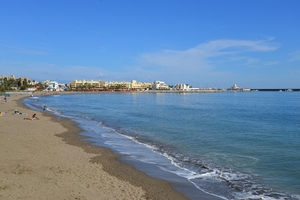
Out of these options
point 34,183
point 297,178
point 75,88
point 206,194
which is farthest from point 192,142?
point 75,88

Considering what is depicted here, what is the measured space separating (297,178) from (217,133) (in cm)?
1039

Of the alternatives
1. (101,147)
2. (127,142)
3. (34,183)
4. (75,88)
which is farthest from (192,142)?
(75,88)

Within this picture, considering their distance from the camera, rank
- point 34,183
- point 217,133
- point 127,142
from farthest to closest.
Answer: point 217,133, point 127,142, point 34,183

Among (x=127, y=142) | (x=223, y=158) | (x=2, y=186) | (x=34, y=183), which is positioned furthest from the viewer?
(x=127, y=142)

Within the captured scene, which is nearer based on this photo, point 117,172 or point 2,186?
point 2,186

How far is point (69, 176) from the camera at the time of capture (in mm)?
8711

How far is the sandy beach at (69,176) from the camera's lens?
7.25 metres

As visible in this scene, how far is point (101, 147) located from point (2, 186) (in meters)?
7.16

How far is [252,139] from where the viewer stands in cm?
1809

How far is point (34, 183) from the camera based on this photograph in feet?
25.4

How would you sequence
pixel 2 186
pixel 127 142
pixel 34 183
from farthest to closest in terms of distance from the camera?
pixel 127 142, pixel 34 183, pixel 2 186

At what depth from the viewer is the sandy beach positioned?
7246mm

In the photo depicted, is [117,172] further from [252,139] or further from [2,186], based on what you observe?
[252,139]

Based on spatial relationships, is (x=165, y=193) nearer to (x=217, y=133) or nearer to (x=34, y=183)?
(x=34, y=183)
